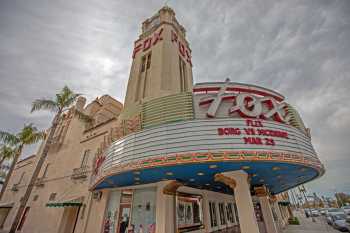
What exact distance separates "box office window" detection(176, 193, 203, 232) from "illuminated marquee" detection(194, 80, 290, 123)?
8.04 metres

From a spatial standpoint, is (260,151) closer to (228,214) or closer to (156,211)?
(156,211)

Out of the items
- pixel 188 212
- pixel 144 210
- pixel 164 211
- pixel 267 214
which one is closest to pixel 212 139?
pixel 164 211

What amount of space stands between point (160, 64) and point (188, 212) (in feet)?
47.9

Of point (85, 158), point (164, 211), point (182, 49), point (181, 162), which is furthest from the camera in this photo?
point (182, 49)

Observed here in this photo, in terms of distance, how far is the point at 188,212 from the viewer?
44.3ft

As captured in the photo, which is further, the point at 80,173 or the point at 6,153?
the point at 6,153

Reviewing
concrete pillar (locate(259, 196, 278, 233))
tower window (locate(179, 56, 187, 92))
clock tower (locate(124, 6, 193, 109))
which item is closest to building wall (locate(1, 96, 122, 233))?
clock tower (locate(124, 6, 193, 109))

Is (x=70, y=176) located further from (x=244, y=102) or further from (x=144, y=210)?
(x=244, y=102)

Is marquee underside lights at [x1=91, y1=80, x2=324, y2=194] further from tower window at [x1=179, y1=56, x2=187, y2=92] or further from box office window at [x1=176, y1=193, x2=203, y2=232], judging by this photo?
tower window at [x1=179, y1=56, x2=187, y2=92]

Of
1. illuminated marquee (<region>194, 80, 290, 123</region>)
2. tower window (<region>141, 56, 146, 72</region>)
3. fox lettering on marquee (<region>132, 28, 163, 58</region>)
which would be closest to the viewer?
illuminated marquee (<region>194, 80, 290, 123</region>)

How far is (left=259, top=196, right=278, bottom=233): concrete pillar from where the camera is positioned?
1343 centimetres

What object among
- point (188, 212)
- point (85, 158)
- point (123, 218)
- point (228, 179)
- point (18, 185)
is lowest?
point (123, 218)

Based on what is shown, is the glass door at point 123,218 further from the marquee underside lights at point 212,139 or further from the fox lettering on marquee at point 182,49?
the fox lettering on marquee at point 182,49

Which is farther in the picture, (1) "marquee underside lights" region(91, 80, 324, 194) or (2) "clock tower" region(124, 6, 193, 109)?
(2) "clock tower" region(124, 6, 193, 109)
